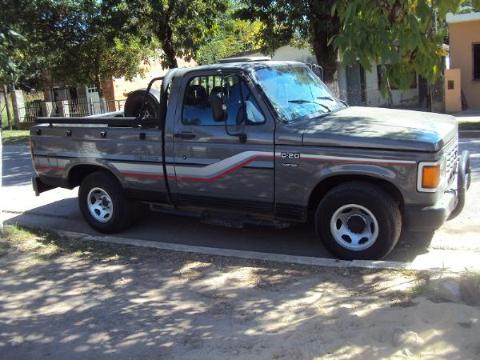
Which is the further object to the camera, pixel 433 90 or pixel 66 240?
pixel 433 90

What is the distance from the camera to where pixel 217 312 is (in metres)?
4.48

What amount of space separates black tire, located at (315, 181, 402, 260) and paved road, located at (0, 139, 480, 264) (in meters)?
0.37

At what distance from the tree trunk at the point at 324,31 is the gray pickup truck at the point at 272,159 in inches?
280

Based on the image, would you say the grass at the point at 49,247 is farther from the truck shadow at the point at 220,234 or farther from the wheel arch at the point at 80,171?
the wheel arch at the point at 80,171

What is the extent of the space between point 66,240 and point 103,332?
109 inches

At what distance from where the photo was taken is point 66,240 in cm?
680

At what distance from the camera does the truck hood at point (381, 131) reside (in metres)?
5.05

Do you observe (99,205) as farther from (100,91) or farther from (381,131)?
(100,91)

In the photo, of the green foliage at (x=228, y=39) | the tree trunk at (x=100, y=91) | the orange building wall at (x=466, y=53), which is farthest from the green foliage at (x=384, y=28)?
the tree trunk at (x=100, y=91)

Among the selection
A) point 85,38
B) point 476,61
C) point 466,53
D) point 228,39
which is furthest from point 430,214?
point 228,39

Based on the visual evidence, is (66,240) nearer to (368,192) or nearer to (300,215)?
(300,215)

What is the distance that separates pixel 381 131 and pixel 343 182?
585mm

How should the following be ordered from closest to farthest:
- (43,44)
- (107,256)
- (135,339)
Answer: (135,339)
(107,256)
(43,44)

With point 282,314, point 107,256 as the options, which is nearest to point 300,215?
point 282,314
